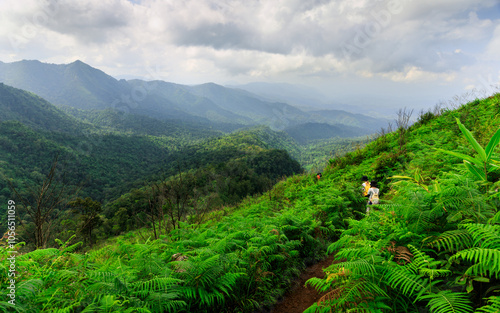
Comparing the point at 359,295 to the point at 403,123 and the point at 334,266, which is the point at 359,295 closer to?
the point at 334,266

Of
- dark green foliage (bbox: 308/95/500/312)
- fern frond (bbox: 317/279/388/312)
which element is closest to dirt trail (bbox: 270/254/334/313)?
dark green foliage (bbox: 308/95/500/312)

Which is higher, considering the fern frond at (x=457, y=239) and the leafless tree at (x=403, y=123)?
the leafless tree at (x=403, y=123)

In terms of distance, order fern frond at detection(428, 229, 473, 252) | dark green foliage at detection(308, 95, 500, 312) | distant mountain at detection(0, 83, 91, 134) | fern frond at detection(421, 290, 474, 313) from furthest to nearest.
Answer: distant mountain at detection(0, 83, 91, 134), fern frond at detection(428, 229, 473, 252), dark green foliage at detection(308, 95, 500, 312), fern frond at detection(421, 290, 474, 313)

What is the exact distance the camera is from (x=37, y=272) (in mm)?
2352

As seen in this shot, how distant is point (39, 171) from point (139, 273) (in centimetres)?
10308

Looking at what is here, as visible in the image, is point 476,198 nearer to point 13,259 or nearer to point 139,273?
point 139,273

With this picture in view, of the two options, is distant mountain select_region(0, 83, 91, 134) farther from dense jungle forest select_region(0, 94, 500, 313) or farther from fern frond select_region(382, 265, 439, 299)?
fern frond select_region(382, 265, 439, 299)

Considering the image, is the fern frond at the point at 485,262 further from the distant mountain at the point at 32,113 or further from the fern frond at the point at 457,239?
the distant mountain at the point at 32,113

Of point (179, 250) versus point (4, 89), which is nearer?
point (179, 250)

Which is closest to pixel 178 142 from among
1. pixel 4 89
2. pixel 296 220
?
pixel 4 89

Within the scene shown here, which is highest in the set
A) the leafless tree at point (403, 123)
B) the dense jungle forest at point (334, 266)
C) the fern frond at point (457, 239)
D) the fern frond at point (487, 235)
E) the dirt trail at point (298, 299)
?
the leafless tree at point (403, 123)

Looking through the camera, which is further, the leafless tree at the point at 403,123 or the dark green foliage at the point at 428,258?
the leafless tree at the point at 403,123

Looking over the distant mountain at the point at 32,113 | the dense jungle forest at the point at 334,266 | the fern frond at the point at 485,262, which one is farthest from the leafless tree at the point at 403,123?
the distant mountain at the point at 32,113

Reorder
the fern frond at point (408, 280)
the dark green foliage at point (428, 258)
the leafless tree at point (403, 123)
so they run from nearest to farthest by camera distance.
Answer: the dark green foliage at point (428, 258) → the fern frond at point (408, 280) → the leafless tree at point (403, 123)
